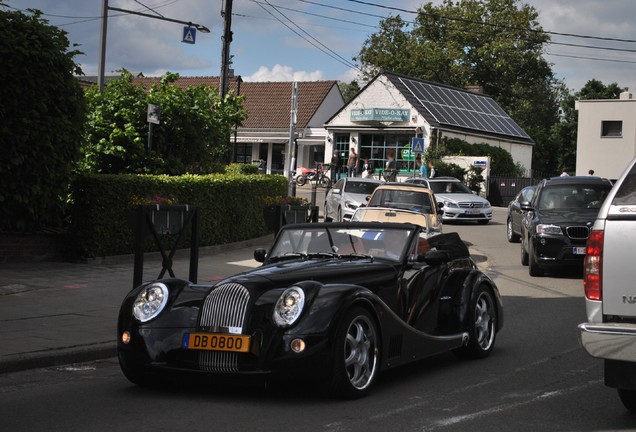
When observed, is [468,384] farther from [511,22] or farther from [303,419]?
[511,22]

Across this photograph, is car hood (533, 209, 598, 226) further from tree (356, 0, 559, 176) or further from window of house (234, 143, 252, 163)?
tree (356, 0, 559, 176)

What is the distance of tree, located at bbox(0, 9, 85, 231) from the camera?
50.9 feet

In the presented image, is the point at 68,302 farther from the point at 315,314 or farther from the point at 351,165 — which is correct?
the point at 351,165

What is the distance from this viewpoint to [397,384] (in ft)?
26.1

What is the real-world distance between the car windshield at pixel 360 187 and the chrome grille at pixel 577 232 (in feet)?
39.8

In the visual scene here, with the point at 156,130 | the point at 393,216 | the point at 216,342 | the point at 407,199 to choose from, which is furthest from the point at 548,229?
the point at 216,342

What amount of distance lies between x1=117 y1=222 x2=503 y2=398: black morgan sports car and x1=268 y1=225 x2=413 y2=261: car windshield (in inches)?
0.5

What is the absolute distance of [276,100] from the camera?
62.2 metres

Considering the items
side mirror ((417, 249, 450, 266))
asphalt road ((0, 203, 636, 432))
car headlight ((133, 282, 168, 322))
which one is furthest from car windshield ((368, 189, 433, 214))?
car headlight ((133, 282, 168, 322))

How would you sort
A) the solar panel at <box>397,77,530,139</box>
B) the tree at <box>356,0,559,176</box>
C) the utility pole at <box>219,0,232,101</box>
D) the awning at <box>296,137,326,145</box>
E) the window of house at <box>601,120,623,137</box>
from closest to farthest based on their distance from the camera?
the utility pole at <box>219,0,232,101</box>, the window of house at <box>601,120,623,137</box>, the solar panel at <box>397,77,530,139</box>, the awning at <box>296,137,326,145</box>, the tree at <box>356,0,559,176</box>

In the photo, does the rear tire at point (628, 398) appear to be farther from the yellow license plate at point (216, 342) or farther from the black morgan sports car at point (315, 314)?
the yellow license plate at point (216, 342)

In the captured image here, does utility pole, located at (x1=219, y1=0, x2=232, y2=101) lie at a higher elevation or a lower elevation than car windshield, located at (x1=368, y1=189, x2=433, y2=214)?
higher

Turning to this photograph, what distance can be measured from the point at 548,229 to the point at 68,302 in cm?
845

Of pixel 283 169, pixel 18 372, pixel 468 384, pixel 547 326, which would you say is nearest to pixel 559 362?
pixel 468 384
